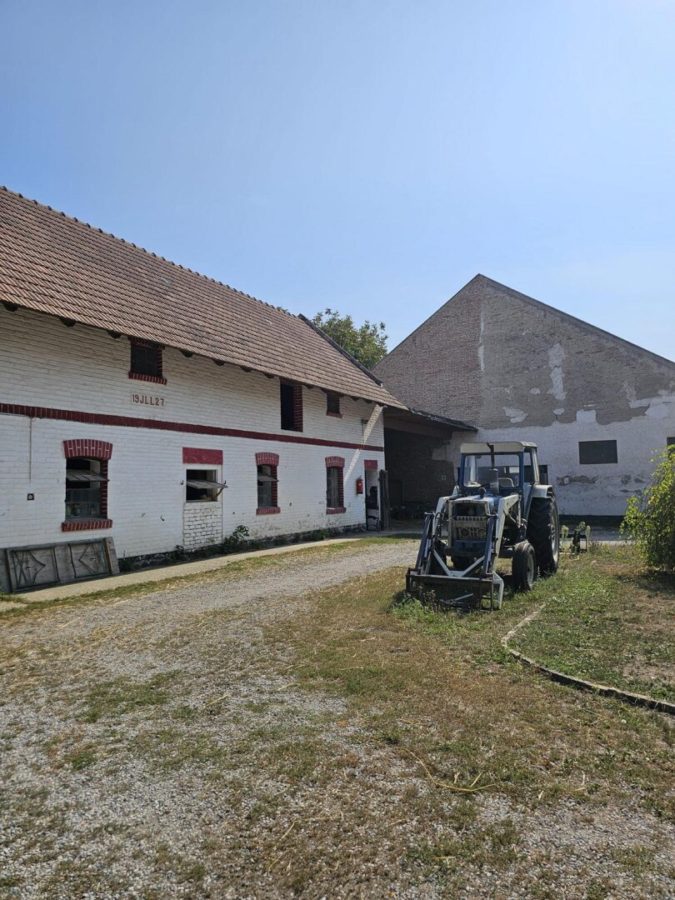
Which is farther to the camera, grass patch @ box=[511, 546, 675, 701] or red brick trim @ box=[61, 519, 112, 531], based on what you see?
red brick trim @ box=[61, 519, 112, 531]

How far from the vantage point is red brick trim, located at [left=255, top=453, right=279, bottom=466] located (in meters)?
15.4

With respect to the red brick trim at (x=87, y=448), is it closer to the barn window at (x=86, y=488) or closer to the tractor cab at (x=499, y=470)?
the barn window at (x=86, y=488)

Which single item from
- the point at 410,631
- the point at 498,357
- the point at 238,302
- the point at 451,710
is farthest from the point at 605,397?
the point at 451,710

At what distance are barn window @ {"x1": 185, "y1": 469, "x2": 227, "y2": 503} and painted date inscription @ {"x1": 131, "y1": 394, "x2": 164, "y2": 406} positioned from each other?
1.82 meters

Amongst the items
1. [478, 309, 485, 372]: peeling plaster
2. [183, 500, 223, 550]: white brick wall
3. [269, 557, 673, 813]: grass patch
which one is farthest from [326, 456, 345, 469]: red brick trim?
[269, 557, 673, 813]: grass patch

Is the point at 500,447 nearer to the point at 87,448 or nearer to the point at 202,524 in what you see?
the point at 202,524

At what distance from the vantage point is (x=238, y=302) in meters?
18.3

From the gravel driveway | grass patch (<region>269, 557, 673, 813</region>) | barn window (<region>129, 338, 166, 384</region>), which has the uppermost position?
barn window (<region>129, 338, 166, 384</region>)

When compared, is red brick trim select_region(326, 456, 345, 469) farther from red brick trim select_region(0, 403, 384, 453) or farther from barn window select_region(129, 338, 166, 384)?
barn window select_region(129, 338, 166, 384)

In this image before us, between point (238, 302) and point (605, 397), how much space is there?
14.1 meters

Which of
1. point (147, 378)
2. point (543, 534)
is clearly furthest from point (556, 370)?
point (147, 378)

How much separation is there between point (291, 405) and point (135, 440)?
6091mm

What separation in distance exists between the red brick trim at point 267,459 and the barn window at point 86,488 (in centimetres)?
469

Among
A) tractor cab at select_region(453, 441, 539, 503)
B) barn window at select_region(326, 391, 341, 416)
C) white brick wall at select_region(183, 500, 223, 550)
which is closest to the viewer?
tractor cab at select_region(453, 441, 539, 503)
